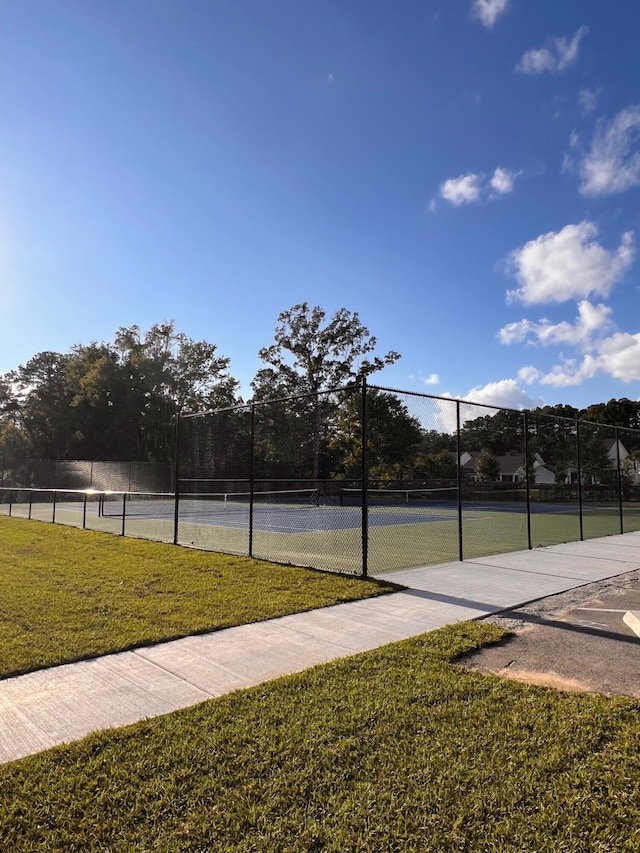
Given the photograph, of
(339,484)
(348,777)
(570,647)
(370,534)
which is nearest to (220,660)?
(348,777)

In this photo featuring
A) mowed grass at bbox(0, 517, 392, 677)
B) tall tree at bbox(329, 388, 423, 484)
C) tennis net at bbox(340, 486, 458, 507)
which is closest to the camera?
mowed grass at bbox(0, 517, 392, 677)

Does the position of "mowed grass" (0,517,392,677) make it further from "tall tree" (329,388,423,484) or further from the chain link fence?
"tall tree" (329,388,423,484)

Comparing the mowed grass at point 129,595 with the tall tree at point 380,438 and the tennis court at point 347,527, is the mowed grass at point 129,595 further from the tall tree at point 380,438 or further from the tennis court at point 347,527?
the tall tree at point 380,438

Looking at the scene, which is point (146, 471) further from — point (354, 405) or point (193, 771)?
point (193, 771)

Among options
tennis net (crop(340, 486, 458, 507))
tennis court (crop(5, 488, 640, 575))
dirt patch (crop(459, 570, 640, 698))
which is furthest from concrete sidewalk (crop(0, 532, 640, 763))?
tennis net (crop(340, 486, 458, 507))

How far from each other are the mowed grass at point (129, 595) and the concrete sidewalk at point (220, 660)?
0.83 ft

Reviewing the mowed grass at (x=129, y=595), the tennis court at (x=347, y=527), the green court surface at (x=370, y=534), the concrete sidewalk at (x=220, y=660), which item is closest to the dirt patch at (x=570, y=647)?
the concrete sidewalk at (x=220, y=660)

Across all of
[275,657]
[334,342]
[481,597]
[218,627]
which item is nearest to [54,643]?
[218,627]

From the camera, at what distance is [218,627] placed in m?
4.58

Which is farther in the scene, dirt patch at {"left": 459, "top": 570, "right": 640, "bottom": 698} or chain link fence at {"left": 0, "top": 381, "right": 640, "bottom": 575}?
chain link fence at {"left": 0, "top": 381, "right": 640, "bottom": 575}

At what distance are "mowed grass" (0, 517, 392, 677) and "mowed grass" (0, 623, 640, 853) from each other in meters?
1.64

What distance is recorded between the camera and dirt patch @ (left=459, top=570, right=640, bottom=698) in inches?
137

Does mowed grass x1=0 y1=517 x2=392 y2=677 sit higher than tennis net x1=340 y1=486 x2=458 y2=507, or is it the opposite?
tennis net x1=340 y1=486 x2=458 y2=507

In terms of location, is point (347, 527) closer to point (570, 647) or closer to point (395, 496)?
point (395, 496)
